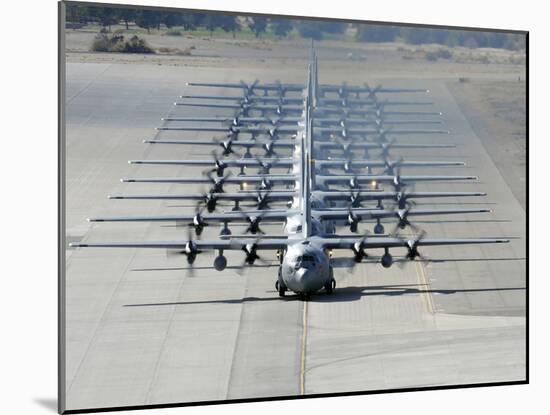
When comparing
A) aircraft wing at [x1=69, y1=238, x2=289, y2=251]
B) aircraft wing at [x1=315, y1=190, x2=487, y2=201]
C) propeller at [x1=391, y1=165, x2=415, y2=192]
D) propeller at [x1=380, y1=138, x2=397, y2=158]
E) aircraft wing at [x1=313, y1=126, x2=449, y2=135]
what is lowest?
aircraft wing at [x1=69, y1=238, x2=289, y2=251]

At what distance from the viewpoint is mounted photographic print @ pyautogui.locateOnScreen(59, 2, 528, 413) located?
36.9m

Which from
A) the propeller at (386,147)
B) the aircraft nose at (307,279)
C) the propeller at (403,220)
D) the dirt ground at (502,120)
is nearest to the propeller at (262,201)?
the propeller at (386,147)

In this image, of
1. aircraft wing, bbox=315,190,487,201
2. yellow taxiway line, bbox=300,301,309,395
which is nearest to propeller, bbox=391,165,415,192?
aircraft wing, bbox=315,190,487,201

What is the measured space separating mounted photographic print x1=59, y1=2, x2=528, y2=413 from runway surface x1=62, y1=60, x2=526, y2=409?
9 cm

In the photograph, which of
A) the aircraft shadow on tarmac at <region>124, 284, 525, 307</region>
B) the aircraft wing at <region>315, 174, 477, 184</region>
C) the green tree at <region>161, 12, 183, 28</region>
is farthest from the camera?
the aircraft wing at <region>315, 174, 477, 184</region>

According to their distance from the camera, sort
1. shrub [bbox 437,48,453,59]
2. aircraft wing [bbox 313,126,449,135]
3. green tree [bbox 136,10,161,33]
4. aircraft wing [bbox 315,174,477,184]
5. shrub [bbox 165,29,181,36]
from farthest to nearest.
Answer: aircraft wing [bbox 315,174,477,184], aircraft wing [bbox 313,126,449,135], shrub [bbox 437,48,453,59], shrub [bbox 165,29,181,36], green tree [bbox 136,10,161,33]

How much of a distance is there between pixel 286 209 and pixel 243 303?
7478 millimetres

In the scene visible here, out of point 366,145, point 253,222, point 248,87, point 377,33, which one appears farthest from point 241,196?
point 377,33

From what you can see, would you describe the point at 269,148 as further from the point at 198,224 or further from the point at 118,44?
the point at 118,44

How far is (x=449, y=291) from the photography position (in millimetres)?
44500

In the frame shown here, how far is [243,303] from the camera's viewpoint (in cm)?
4394

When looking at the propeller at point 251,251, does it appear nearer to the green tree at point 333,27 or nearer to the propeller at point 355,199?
the propeller at point 355,199

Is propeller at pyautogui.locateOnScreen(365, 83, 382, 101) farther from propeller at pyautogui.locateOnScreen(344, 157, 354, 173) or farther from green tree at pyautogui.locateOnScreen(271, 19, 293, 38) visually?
propeller at pyautogui.locateOnScreen(344, 157, 354, 173)

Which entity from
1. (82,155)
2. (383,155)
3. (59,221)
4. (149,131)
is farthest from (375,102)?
(59,221)
